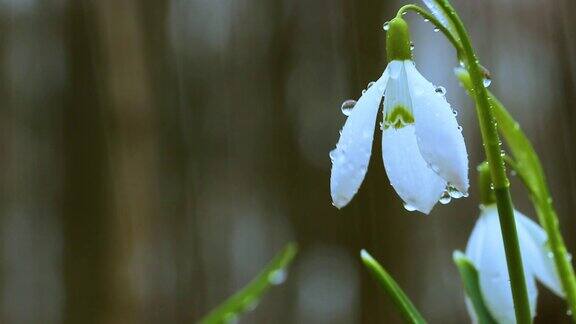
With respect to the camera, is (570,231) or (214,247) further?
(214,247)

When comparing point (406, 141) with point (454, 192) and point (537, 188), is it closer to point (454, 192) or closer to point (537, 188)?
point (454, 192)

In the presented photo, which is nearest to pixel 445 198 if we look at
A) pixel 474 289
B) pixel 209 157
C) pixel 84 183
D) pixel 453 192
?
pixel 453 192

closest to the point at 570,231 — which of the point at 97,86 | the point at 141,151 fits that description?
the point at 141,151

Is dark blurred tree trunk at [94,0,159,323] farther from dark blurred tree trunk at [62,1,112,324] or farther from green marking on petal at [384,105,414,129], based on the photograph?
green marking on petal at [384,105,414,129]

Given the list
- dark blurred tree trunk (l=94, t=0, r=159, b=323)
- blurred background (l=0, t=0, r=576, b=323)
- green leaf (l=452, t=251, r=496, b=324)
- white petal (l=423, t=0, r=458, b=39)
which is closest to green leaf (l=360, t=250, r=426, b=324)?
green leaf (l=452, t=251, r=496, b=324)

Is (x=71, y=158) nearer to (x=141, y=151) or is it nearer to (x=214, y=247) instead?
(x=141, y=151)

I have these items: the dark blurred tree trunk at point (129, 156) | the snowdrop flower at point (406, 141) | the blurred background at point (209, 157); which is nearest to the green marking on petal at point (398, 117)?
the snowdrop flower at point (406, 141)
